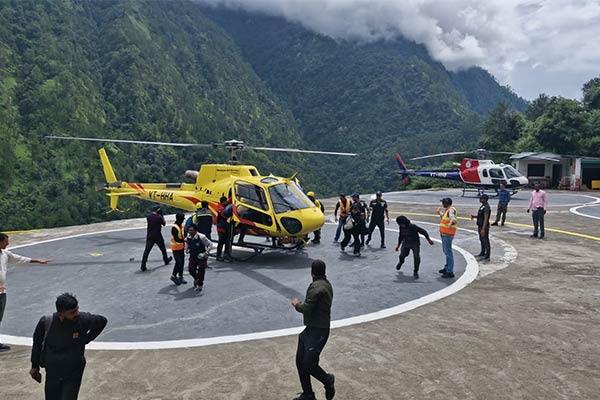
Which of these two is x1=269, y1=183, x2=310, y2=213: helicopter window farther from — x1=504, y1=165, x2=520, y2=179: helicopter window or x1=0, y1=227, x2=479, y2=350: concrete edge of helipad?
x1=504, y1=165, x2=520, y2=179: helicopter window

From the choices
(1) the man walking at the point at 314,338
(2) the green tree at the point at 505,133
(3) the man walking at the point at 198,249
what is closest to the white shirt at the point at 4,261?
(3) the man walking at the point at 198,249

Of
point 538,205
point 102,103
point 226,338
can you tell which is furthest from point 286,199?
point 102,103

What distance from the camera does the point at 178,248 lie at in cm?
889

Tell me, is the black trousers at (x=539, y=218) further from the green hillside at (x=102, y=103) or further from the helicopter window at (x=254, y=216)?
the green hillside at (x=102, y=103)

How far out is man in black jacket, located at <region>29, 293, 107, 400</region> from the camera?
11.7 ft

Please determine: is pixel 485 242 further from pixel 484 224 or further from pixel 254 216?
pixel 254 216

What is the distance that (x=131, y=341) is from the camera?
245 inches

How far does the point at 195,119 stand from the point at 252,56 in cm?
8281

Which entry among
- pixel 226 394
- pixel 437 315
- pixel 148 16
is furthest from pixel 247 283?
pixel 148 16

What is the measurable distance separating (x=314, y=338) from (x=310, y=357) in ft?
0.64

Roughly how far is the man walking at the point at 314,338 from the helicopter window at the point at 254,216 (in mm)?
6586

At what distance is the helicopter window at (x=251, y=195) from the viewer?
11.3 metres

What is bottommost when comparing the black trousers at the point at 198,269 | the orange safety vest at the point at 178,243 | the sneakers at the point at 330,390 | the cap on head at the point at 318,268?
the sneakers at the point at 330,390

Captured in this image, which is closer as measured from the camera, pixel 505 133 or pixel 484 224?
pixel 484 224
